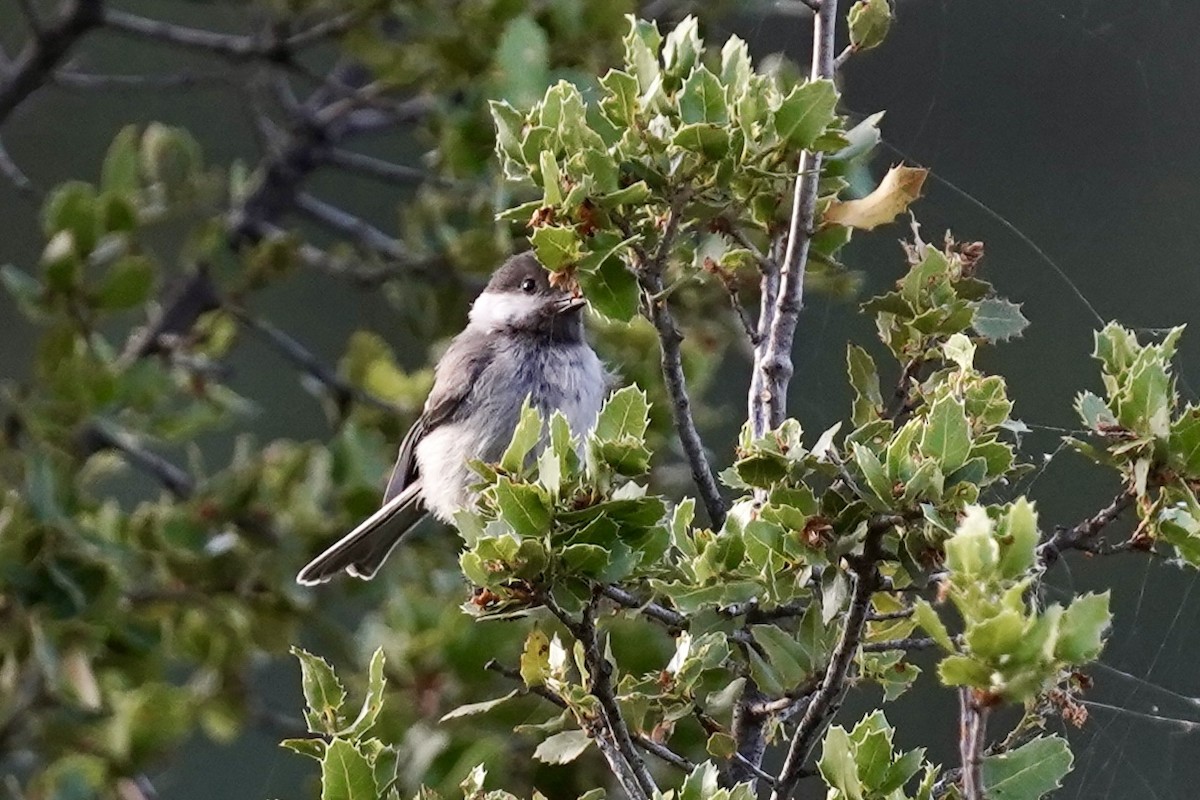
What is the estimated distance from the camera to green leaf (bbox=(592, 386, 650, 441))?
1.73 meters

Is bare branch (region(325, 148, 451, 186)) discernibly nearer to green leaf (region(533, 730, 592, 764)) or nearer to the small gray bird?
the small gray bird

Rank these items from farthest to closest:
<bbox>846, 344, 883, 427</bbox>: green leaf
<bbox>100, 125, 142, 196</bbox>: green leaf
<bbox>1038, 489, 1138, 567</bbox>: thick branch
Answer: <bbox>100, 125, 142, 196</bbox>: green leaf < <bbox>846, 344, 883, 427</bbox>: green leaf < <bbox>1038, 489, 1138, 567</bbox>: thick branch

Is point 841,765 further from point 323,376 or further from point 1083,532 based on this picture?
point 323,376

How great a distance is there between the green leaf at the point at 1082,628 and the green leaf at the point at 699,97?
2.21 ft

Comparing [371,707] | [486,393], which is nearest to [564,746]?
[371,707]

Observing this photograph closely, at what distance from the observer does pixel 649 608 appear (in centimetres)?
189

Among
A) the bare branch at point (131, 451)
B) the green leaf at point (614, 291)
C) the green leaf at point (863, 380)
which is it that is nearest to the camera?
the green leaf at point (614, 291)

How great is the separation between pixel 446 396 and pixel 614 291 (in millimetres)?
2174

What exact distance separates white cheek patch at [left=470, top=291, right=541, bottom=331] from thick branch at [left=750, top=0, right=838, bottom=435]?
200 centimetres

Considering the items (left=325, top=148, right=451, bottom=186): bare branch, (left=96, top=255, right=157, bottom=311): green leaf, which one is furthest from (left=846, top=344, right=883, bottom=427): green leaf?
(left=325, top=148, right=451, bottom=186): bare branch

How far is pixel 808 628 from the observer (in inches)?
72.1

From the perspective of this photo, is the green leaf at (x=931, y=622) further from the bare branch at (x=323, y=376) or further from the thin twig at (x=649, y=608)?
the bare branch at (x=323, y=376)

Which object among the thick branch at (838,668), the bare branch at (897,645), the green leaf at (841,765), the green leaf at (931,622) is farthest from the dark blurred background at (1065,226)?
the green leaf at (931,622)

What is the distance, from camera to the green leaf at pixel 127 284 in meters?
3.47
